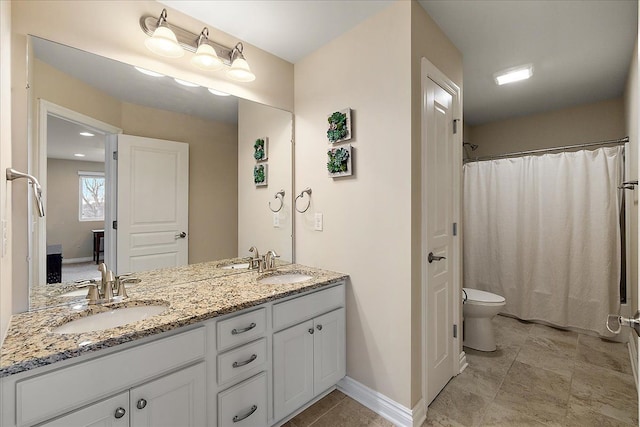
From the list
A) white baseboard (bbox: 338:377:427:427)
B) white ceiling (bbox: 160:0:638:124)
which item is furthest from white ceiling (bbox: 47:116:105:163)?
white baseboard (bbox: 338:377:427:427)

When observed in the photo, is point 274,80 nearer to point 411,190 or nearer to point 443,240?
point 411,190

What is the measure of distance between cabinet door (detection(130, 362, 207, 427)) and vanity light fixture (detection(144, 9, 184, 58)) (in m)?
1.57

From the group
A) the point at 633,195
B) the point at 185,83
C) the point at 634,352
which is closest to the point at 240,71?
the point at 185,83

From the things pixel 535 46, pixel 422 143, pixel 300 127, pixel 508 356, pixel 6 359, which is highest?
pixel 535 46

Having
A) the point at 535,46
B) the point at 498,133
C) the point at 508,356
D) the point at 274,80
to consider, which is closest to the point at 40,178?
the point at 274,80

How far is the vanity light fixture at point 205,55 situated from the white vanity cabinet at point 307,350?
4.75 feet

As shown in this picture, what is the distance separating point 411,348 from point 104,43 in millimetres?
2277

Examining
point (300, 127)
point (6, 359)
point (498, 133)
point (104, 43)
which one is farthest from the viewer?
point (498, 133)

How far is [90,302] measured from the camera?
1.35m

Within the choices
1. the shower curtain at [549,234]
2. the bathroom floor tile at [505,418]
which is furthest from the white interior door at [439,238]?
the shower curtain at [549,234]

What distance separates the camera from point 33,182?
3.98ft

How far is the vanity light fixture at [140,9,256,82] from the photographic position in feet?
5.06

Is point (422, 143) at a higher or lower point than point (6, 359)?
higher

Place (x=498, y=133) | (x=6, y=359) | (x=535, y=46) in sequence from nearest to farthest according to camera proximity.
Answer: (x=6, y=359) → (x=535, y=46) → (x=498, y=133)
